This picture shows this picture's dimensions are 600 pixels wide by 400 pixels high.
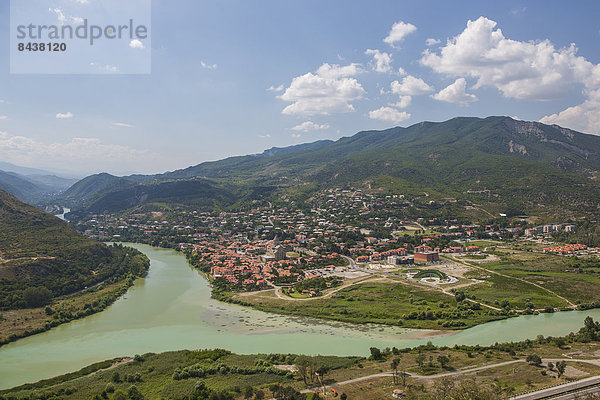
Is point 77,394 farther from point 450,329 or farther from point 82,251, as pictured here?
point 82,251

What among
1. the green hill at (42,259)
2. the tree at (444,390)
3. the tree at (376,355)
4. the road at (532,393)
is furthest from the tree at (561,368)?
the green hill at (42,259)

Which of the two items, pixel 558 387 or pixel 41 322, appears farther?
pixel 41 322

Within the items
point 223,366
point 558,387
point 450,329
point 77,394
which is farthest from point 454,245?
point 77,394

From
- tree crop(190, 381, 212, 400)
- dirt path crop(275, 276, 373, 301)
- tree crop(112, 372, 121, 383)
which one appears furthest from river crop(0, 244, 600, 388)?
tree crop(190, 381, 212, 400)

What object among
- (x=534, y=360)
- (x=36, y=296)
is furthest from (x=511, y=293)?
(x=36, y=296)

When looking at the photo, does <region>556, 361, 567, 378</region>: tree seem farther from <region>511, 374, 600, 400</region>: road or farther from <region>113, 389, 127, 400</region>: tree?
<region>113, 389, 127, 400</region>: tree

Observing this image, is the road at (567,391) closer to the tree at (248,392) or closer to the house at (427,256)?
the tree at (248,392)
